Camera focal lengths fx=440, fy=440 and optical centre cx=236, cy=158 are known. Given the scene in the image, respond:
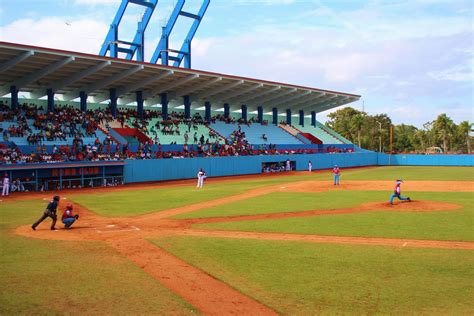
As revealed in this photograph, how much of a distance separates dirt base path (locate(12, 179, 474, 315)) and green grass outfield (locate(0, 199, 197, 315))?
1.56 ft

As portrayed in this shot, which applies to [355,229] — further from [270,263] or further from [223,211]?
[223,211]

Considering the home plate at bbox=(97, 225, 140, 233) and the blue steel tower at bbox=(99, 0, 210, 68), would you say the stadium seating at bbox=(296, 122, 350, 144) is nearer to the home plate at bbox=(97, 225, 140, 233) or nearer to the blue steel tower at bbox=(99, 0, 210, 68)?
the blue steel tower at bbox=(99, 0, 210, 68)

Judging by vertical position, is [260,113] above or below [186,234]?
above

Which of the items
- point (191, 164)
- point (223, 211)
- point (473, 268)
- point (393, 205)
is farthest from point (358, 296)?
point (191, 164)

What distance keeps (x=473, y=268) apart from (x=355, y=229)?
18.0 feet

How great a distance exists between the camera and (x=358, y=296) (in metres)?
9.20

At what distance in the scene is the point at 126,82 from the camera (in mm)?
49938

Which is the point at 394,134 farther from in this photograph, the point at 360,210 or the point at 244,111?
the point at 360,210

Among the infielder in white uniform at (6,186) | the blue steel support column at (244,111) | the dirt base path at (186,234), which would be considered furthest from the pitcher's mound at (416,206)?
the blue steel support column at (244,111)

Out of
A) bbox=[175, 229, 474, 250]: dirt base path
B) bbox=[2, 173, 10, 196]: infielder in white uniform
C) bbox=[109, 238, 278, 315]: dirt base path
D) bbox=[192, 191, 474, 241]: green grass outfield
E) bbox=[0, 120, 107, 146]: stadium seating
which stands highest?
bbox=[0, 120, 107, 146]: stadium seating

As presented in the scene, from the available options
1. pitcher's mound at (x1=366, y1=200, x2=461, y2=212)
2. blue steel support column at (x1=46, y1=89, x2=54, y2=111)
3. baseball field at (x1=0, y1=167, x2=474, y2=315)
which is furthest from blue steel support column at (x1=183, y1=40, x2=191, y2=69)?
pitcher's mound at (x1=366, y1=200, x2=461, y2=212)

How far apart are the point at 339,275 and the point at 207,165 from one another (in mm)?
38335

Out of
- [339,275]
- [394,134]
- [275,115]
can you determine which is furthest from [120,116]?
[394,134]

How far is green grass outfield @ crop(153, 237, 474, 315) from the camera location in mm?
8742
